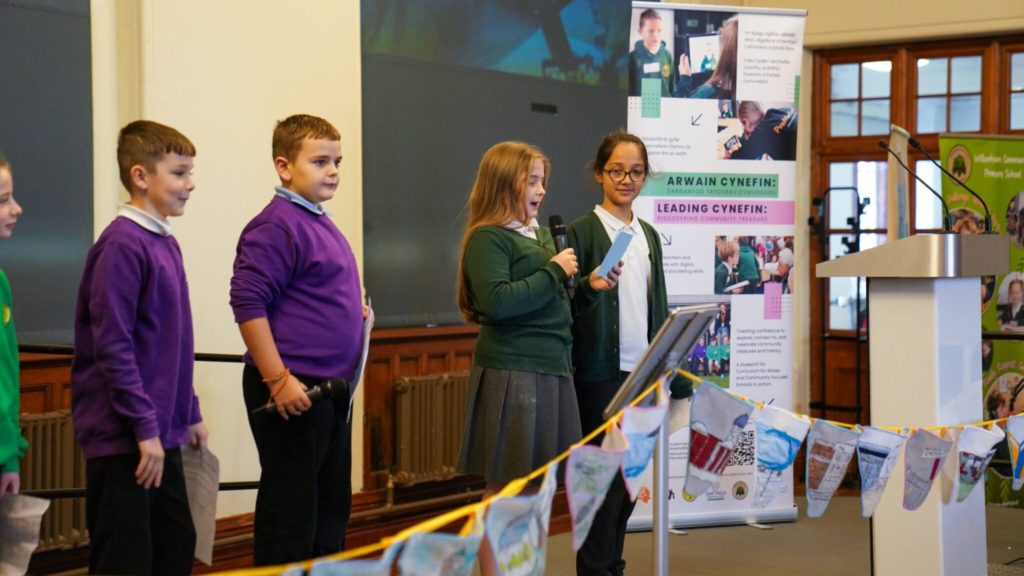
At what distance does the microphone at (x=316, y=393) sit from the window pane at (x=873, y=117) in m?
4.27

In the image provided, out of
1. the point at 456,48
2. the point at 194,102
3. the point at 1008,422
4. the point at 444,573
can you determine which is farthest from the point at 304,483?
the point at 456,48

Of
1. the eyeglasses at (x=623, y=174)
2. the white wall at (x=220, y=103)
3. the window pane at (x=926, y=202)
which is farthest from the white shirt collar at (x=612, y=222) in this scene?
the window pane at (x=926, y=202)

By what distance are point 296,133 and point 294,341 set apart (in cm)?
52

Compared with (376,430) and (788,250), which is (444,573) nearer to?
(376,430)

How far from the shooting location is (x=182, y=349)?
255 cm

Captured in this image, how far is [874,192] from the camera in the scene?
618cm

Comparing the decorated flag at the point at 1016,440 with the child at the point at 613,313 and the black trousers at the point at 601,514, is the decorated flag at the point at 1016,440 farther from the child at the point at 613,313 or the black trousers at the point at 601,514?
the black trousers at the point at 601,514

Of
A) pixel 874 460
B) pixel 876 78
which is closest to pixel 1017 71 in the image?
pixel 876 78

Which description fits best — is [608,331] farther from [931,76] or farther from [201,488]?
[931,76]

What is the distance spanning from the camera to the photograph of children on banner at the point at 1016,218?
5.29 metres

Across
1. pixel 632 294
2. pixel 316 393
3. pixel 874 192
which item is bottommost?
pixel 316 393

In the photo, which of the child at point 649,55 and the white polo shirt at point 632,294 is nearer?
the white polo shirt at point 632,294

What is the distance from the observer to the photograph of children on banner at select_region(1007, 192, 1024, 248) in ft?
17.3

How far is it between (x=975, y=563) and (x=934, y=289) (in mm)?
822
